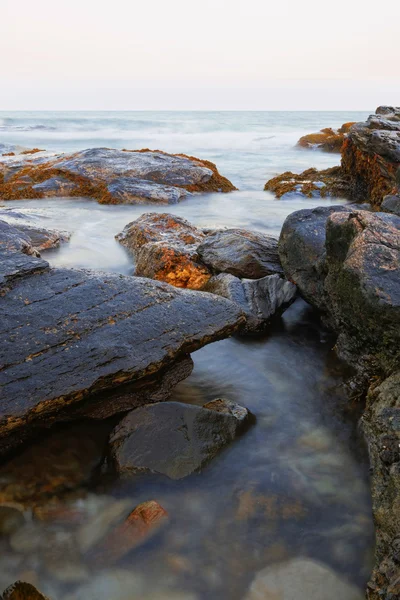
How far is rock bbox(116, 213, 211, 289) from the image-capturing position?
6.27 m

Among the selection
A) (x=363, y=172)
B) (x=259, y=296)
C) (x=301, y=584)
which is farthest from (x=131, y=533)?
(x=363, y=172)

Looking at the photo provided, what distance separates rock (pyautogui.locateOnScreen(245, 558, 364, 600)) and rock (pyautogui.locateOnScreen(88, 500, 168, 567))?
690mm

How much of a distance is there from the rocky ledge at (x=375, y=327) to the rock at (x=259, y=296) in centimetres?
32


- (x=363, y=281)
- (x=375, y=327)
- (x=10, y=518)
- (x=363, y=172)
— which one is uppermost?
(x=363, y=281)

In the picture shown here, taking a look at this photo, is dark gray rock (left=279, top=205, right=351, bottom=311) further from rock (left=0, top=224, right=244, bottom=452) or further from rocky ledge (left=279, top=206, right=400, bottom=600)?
rock (left=0, top=224, right=244, bottom=452)

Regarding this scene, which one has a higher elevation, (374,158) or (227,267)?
(374,158)

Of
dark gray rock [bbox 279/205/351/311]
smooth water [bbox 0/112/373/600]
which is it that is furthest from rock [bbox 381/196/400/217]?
smooth water [bbox 0/112/373/600]

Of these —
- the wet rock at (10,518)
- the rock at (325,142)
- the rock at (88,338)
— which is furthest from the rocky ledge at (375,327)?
the rock at (325,142)

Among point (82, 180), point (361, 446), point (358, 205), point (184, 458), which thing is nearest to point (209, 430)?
point (184, 458)

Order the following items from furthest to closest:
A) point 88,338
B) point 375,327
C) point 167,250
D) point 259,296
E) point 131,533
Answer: point 167,250
point 259,296
point 375,327
point 88,338
point 131,533

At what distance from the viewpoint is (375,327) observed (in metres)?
3.75

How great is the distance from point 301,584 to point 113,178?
35.6 feet

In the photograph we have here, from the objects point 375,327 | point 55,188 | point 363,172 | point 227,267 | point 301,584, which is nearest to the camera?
point 301,584

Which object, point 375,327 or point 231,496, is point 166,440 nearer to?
point 231,496
